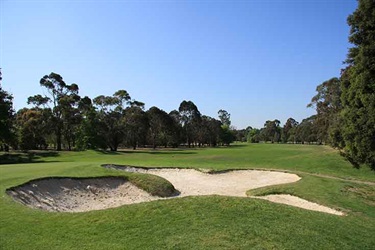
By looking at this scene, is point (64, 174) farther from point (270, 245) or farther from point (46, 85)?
point (46, 85)

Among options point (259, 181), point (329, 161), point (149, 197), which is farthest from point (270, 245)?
point (329, 161)

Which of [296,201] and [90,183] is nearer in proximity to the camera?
[296,201]

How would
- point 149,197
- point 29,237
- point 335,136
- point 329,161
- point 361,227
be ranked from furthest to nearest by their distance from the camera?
point 329,161 → point 335,136 → point 149,197 → point 361,227 → point 29,237

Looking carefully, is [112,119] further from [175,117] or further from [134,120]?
[175,117]

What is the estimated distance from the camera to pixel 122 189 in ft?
66.4

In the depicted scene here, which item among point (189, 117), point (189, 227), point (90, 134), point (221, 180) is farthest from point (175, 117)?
point (189, 227)

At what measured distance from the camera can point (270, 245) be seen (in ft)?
25.9

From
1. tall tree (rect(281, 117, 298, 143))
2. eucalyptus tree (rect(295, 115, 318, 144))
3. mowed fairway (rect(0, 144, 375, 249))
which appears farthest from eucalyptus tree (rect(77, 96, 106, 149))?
tall tree (rect(281, 117, 298, 143))

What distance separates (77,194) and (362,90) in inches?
722

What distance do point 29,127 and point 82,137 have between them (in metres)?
12.3

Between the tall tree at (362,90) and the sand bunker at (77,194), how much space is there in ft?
43.5

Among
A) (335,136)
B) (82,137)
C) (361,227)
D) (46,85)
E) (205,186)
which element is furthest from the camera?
(46,85)

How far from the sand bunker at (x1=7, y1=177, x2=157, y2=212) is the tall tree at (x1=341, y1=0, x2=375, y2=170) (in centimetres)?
1327

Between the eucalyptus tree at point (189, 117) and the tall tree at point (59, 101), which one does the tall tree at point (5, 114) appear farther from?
the eucalyptus tree at point (189, 117)
